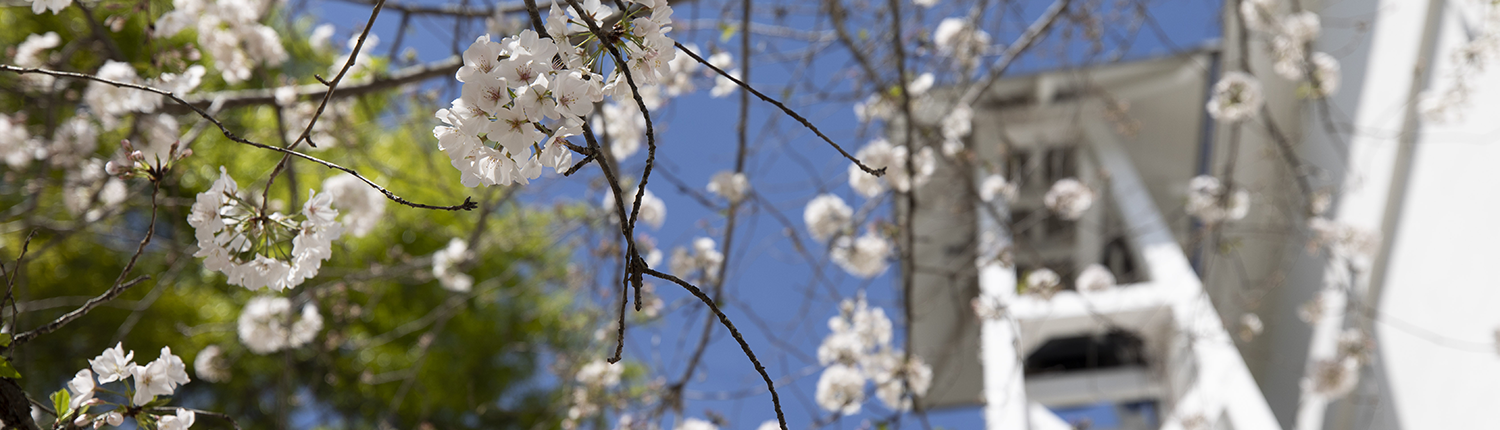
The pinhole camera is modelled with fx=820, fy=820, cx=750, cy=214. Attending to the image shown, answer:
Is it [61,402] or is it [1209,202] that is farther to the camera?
[1209,202]

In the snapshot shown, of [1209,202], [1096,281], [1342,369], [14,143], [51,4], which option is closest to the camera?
[51,4]

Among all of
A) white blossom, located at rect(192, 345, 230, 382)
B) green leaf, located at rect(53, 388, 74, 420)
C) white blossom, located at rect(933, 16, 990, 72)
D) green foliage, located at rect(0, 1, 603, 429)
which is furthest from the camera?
green foliage, located at rect(0, 1, 603, 429)

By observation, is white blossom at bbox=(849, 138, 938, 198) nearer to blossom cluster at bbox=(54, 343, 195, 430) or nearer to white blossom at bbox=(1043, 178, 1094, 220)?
white blossom at bbox=(1043, 178, 1094, 220)

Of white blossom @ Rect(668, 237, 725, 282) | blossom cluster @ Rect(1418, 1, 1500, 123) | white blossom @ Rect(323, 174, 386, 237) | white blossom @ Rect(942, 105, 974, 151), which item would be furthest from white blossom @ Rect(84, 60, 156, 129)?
blossom cluster @ Rect(1418, 1, 1500, 123)

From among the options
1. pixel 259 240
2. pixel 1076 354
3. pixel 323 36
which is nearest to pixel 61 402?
pixel 259 240

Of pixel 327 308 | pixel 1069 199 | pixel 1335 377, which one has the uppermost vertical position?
pixel 327 308

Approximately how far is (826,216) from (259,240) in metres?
1.47

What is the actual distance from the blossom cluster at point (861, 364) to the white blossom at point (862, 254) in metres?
0.08

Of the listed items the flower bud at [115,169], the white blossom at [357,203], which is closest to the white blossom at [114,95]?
the white blossom at [357,203]

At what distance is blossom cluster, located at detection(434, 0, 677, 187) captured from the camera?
55cm

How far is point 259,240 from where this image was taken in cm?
75

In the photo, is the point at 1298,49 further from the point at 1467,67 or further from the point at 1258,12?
the point at 1467,67

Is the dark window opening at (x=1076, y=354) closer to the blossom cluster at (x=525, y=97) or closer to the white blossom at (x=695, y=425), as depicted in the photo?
the white blossom at (x=695, y=425)

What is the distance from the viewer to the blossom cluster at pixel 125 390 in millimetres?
674
